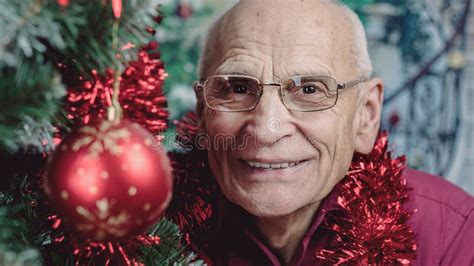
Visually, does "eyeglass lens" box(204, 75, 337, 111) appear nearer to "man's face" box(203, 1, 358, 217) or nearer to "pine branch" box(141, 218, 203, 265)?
"man's face" box(203, 1, 358, 217)

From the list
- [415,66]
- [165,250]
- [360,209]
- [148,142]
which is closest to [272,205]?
[360,209]

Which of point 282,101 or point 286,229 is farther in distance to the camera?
point 286,229

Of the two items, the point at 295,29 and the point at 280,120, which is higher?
the point at 295,29

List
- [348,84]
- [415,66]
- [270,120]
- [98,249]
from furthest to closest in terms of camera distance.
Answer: [415,66], [348,84], [270,120], [98,249]

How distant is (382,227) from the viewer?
1.23m

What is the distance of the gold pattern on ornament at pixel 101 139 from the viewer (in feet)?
2.15

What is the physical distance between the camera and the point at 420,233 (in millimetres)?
1326

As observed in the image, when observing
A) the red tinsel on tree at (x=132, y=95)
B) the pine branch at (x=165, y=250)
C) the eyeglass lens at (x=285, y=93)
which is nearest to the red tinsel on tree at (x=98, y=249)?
the pine branch at (x=165, y=250)

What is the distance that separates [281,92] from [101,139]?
0.62m

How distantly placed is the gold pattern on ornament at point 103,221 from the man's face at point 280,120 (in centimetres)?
58

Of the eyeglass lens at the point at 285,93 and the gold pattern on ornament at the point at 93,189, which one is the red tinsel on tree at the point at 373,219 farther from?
the gold pattern on ornament at the point at 93,189

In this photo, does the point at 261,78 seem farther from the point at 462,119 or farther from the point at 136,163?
the point at 462,119

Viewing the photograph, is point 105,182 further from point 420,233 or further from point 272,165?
point 420,233

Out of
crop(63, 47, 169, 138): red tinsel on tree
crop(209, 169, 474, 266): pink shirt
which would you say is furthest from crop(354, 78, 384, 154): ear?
crop(63, 47, 169, 138): red tinsel on tree
